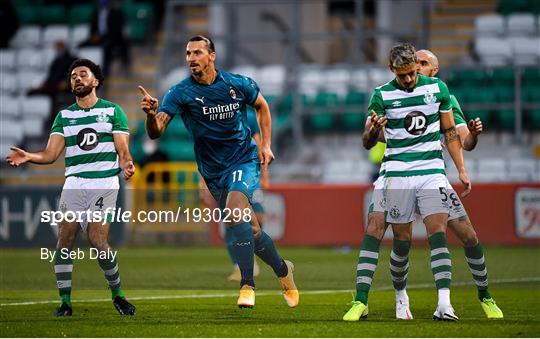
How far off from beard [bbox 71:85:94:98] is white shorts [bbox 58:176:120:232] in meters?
0.73

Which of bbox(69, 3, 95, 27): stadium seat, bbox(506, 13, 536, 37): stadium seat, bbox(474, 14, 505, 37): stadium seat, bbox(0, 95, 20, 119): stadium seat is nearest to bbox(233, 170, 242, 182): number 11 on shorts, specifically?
bbox(474, 14, 505, 37): stadium seat

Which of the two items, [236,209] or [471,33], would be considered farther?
[471,33]

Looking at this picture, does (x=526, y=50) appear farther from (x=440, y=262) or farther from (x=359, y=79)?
(x=440, y=262)

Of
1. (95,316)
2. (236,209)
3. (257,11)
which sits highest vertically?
(257,11)

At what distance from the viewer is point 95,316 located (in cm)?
1009

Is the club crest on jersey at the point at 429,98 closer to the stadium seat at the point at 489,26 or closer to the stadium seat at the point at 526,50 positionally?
the stadium seat at the point at 526,50

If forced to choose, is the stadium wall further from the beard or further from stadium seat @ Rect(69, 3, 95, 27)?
the beard

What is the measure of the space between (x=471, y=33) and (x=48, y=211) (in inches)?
398

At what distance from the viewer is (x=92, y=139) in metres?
10.2

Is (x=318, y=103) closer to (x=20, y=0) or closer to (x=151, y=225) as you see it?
(x=151, y=225)

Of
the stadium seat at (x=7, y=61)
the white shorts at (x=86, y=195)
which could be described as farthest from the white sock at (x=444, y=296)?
the stadium seat at (x=7, y=61)

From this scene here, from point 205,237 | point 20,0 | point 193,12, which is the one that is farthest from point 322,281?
point 20,0

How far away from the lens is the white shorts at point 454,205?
953 cm

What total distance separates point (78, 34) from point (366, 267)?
19.9 m
